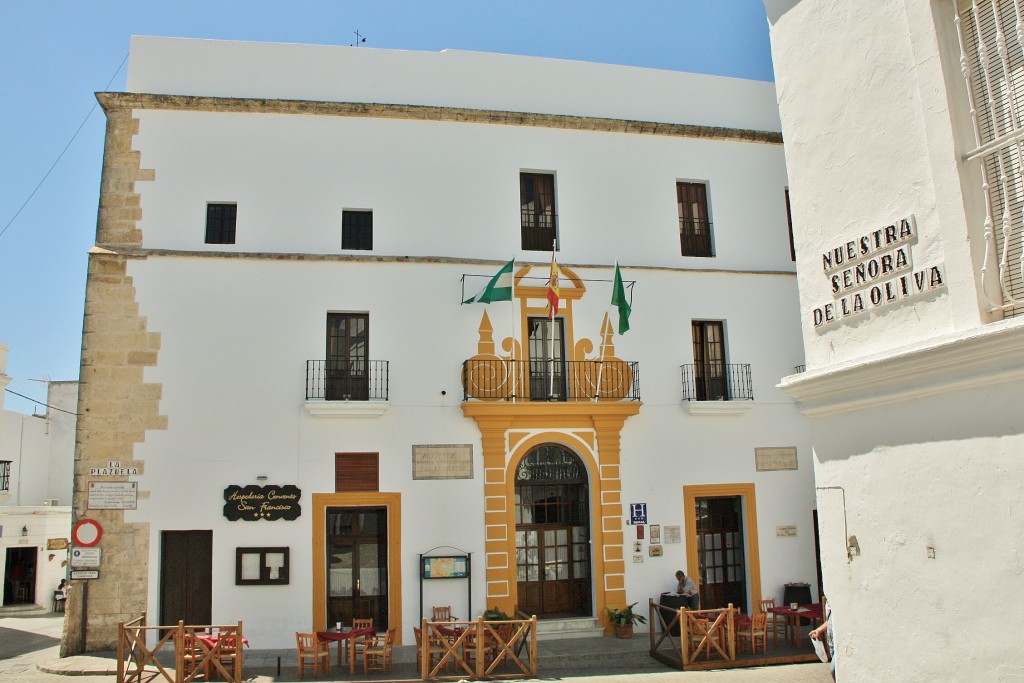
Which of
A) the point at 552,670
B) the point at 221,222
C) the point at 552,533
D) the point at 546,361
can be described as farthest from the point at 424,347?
the point at 552,670

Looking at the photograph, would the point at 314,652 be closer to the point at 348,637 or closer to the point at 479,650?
the point at 348,637

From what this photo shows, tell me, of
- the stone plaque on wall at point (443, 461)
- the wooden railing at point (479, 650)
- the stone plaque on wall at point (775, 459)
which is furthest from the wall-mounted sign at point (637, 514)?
the wooden railing at point (479, 650)

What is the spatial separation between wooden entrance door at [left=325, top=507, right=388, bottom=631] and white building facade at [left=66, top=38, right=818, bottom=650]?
0.13 ft

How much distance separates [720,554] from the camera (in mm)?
15641

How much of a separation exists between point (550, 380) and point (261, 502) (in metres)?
5.46

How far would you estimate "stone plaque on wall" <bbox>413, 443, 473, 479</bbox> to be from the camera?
14.5 metres

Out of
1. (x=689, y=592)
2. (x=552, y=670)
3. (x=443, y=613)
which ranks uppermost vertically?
(x=689, y=592)

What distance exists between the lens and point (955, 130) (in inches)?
187

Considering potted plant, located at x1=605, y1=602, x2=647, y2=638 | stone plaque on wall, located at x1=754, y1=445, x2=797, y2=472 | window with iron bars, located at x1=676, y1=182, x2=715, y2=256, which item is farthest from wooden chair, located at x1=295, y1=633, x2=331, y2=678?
window with iron bars, located at x1=676, y1=182, x2=715, y2=256

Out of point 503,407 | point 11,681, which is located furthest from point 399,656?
point 11,681

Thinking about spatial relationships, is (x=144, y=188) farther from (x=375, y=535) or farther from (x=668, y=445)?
(x=668, y=445)

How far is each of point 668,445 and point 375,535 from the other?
555 centimetres

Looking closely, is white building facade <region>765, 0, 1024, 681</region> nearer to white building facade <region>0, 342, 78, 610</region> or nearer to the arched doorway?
the arched doorway

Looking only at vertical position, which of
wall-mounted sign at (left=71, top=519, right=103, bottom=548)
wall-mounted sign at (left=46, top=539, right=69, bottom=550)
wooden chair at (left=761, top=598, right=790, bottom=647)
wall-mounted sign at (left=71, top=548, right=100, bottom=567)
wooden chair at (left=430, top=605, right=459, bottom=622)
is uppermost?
wall-mounted sign at (left=71, top=519, right=103, bottom=548)
